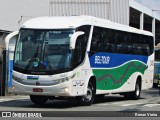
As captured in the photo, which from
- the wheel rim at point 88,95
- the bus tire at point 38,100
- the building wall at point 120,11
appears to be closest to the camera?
the wheel rim at point 88,95

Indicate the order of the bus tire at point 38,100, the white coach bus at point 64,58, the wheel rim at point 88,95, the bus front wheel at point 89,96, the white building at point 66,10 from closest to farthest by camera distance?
the white coach bus at point 64,58 < the bus front wheel at point 89,96 < the wheel rim at point 88,95 < the bus tire at point 38,100 < the white building at point 66,10

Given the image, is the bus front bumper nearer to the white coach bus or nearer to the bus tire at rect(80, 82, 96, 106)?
the white coach bus

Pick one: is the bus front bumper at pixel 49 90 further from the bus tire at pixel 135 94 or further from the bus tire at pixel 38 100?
the bus tire at pixel 135 94

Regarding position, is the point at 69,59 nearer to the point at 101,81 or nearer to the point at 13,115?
the point at 101,81

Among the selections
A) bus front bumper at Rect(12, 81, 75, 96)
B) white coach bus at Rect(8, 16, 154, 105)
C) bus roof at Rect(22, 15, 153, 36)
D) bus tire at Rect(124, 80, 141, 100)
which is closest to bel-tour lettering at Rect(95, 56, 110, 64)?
white coach bus at Rect(8, 16, 154, 105)

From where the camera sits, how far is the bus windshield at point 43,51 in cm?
1753

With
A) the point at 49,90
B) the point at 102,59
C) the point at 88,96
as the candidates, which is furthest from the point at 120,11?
the point at 49,90

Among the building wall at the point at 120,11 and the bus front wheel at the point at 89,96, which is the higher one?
the building wall at the point at 120,11

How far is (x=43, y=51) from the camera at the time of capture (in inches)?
698

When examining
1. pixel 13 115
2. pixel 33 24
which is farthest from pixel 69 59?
pixel 13 115

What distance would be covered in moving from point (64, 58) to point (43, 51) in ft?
2.87

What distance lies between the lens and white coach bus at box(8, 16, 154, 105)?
1747cm

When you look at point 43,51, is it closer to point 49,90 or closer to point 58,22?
point 58,22

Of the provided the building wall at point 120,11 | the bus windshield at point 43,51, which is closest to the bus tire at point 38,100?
the bus windshield at point 43,51
